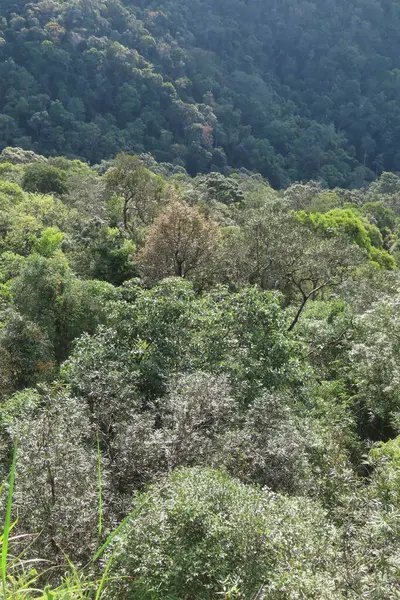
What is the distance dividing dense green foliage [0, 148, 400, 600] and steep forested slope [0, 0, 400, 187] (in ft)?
196

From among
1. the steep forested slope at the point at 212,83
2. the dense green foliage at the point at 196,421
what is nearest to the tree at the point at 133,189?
the dense green foliage at the point at 196,421

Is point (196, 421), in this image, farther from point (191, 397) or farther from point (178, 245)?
point (178, 245)

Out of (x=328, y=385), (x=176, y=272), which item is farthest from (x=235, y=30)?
(x=328, y=385)

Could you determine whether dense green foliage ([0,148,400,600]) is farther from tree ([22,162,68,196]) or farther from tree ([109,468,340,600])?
tree ([22,162,68,196])

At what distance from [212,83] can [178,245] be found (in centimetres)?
9108

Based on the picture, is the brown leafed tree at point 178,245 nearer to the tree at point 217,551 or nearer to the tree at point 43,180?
the tree at point 217,551

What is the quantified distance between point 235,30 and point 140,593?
127019 millimetres

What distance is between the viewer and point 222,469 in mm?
5973

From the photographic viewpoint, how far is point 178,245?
18.2 metres

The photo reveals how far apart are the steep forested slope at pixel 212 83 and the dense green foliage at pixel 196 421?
5986 centimetres

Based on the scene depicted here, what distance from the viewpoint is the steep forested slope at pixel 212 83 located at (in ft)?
253

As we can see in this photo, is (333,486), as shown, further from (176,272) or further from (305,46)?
(305,46)

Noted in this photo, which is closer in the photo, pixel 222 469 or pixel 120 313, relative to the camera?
pixel 222 469

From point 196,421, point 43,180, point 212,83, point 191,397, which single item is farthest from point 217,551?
point 212,83
